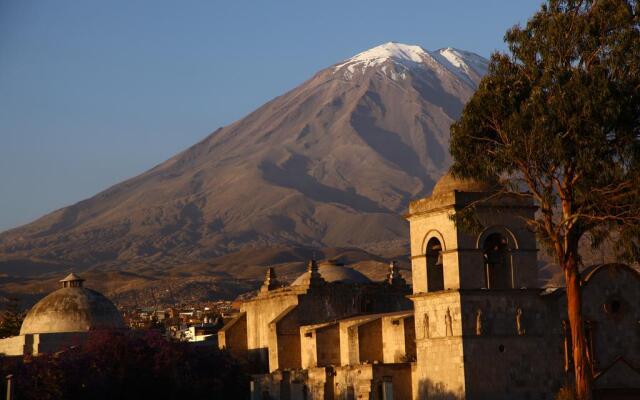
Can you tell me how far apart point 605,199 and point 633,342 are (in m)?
11.9

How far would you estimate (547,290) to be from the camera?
181 feet

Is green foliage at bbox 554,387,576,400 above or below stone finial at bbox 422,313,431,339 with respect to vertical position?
below

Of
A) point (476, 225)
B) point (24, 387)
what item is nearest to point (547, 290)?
point (476, 225)

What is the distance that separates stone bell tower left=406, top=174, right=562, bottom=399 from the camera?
52.1m

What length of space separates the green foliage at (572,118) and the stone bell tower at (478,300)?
4.88m

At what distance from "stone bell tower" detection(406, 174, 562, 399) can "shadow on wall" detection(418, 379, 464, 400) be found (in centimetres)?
4

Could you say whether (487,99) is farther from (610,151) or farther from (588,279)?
(588,279)

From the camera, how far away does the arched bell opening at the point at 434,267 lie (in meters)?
54.5

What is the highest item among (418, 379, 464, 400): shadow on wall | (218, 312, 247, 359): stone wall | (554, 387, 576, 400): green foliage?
(218, 312, 247, 359): stone wall

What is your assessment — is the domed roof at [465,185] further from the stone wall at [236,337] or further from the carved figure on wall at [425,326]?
the stone wall at [236,337]

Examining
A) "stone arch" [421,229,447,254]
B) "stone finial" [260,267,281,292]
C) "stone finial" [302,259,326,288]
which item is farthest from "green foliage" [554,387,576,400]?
"stone finial" [260,267,281,292]

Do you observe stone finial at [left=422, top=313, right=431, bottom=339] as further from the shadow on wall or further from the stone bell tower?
the shadow on wall

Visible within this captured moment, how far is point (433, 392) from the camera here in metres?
53.7

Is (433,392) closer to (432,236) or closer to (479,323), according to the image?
(479,323)
